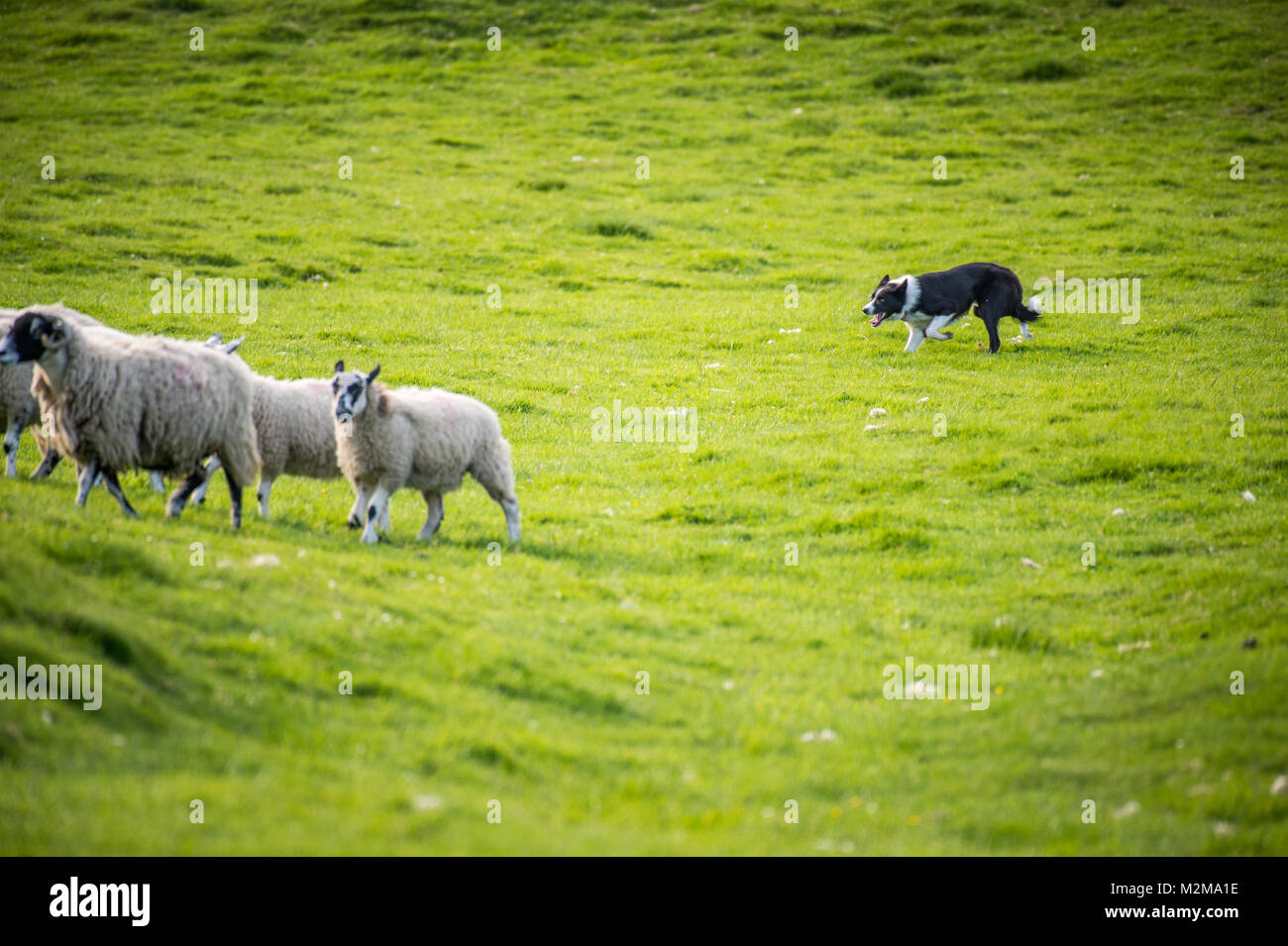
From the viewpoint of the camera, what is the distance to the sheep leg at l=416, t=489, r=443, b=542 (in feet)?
48.4

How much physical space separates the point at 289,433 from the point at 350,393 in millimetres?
2014

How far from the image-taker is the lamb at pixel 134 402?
13.2 meters

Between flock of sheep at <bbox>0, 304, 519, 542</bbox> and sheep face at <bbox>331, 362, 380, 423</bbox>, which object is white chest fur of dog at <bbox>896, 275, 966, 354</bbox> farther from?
sheep face at <bbox>331, 362, 380, 423</bbox>

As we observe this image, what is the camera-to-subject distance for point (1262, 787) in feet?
27.5

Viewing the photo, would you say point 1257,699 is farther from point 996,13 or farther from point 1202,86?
point 996,13

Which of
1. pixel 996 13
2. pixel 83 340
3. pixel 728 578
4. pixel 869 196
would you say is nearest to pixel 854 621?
pixel 728 578

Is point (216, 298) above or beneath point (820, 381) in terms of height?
above

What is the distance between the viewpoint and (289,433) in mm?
15484

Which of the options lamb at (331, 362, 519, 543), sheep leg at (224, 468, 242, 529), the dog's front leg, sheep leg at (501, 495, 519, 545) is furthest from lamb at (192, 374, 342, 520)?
the dog's front leg

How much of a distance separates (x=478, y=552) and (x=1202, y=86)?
42089mm

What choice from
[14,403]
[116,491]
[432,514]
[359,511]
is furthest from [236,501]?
[14,403]

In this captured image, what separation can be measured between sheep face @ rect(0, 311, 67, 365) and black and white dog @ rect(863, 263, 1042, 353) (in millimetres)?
16173

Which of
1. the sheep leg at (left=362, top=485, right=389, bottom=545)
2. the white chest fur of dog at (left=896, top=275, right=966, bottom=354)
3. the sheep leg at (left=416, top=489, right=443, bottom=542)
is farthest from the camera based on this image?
the white chest fur of dog at (left=896, top=275, right=966, bottom=354)

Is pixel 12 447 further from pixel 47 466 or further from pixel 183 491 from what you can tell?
pixel 183 491
